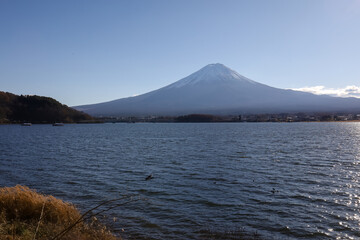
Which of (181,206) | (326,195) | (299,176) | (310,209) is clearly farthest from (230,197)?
(299,176)

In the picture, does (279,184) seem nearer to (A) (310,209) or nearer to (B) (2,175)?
(A) (310,209)

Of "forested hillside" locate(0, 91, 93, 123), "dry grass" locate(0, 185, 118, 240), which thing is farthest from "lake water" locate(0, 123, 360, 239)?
"forested hillside" locate(0, 91, 93, 123)

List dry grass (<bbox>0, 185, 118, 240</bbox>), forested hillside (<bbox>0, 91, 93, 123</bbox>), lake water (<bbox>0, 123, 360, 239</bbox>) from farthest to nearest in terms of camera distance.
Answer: forested hillside (<bbox>0, 91, 93, 123</bbox>)
lake water (<bbox>0, 123, 360, 239</bbox>)
dry grass (<bbox>0, 185, 118, 240</bbox>)

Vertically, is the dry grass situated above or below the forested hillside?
below

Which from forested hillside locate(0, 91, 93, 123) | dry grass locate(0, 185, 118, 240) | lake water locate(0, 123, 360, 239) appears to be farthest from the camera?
forested hillside locate(0, 91, 93, 123)

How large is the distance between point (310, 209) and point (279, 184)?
4.46m

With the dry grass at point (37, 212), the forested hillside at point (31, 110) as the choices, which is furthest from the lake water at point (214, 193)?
the forested hillside at point (31, 110)

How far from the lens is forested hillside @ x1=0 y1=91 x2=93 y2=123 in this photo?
16027 cm

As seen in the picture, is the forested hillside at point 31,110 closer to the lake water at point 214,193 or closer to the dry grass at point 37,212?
the lake water at point 214,193

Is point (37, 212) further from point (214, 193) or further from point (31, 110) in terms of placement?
point (31, 110)

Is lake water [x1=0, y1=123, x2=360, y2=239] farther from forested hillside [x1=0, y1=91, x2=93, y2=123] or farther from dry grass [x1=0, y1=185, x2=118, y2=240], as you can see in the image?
forested hillside [x1=0, y1=91, x2=93, y2=123]

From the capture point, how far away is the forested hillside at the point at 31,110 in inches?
6310

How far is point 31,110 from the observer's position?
167750 mm

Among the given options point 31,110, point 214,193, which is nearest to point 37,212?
point 214,193
